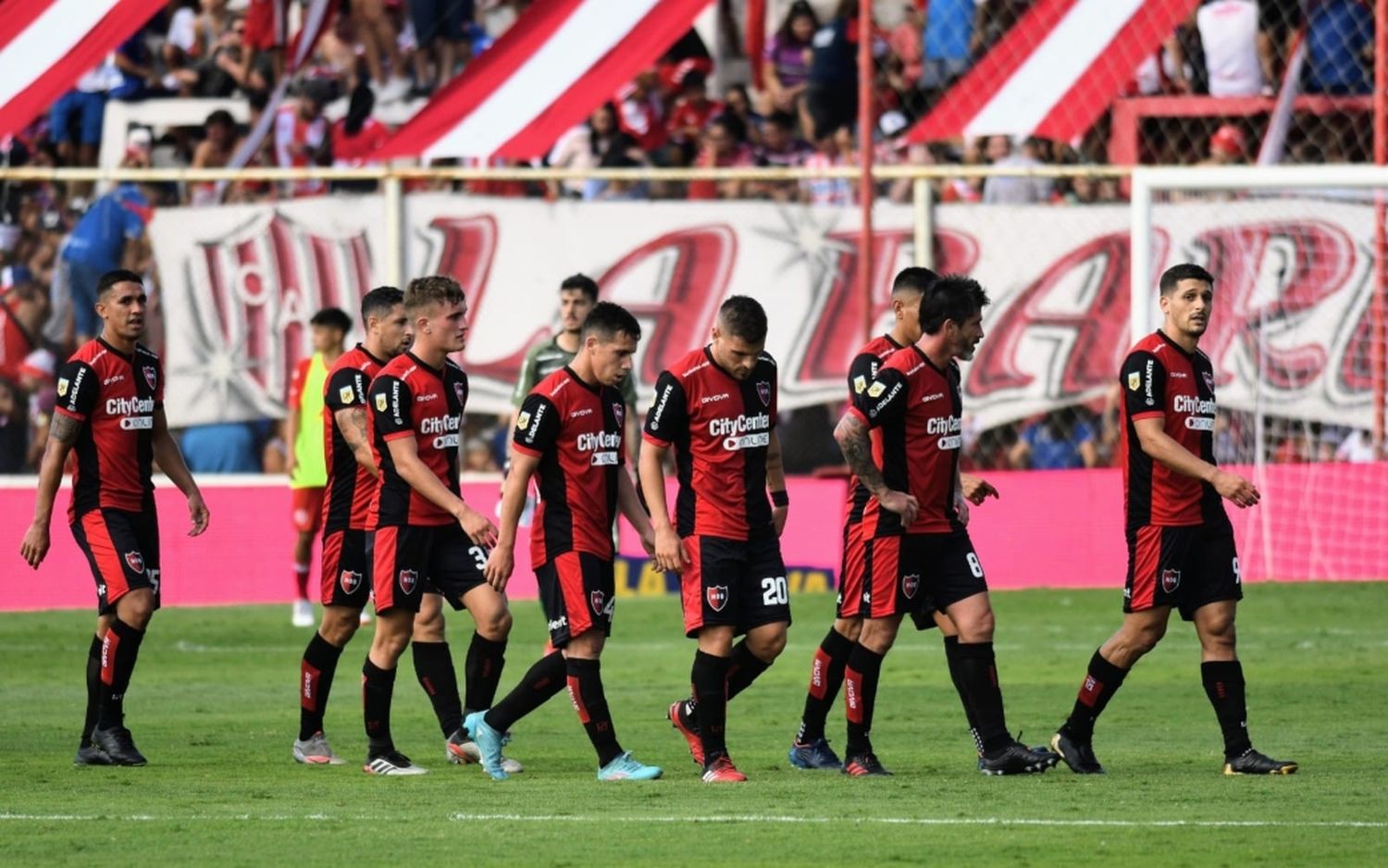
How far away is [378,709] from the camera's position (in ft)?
35.0

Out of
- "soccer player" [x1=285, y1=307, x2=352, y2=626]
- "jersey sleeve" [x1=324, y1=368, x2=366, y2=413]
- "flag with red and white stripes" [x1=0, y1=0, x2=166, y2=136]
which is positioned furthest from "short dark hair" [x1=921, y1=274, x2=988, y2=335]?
"flag with red and white stripes" [x1=0, y1=0, x2=166, y2=136]

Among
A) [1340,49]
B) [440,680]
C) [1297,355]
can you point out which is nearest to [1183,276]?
[440,680]

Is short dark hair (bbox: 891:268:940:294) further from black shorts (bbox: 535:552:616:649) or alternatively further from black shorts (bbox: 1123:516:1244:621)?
black shorts (bbox: 535:552:616:649)

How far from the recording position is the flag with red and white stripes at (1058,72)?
19219mm

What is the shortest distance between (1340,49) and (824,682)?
11716mm

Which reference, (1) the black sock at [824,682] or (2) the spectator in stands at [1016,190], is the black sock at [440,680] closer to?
(1) the black sock at [824,682]

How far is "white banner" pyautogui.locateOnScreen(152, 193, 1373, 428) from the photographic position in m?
19.6

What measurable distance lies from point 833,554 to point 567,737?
278 inches

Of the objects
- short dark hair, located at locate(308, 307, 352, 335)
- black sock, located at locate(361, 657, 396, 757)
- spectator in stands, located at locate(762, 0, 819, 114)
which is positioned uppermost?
spectator in stands, located at locate(762, 0, 819, 114)

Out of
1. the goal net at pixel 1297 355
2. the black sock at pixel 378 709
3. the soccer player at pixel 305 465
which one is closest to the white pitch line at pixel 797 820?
the black sock at pixel 378 709

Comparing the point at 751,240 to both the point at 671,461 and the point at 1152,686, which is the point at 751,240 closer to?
the point at 671,461

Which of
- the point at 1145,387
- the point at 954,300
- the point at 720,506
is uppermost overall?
the point at 954,300

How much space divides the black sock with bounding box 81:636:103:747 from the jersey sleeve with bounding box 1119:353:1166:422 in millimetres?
4666

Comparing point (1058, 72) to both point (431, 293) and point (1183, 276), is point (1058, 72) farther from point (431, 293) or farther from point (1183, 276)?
point (431, 293)
